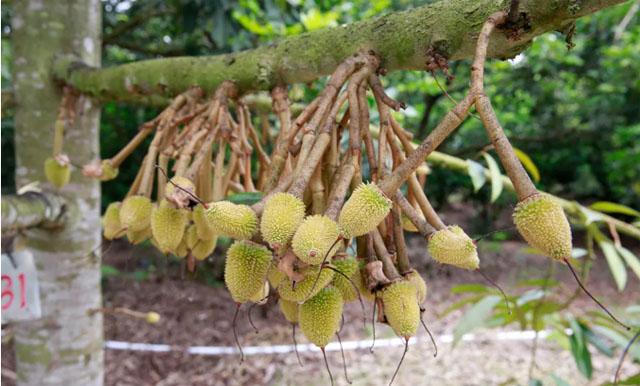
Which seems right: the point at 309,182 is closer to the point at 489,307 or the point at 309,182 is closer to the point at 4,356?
the point at 489,307

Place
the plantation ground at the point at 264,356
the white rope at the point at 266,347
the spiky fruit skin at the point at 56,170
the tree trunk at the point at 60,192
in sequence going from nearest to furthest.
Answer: the spiky fruit skin at the point at 56,170, the tree trunk at the point at 60,192, the plantation ground at the point at 264,356, the white rope at the point at 266,347

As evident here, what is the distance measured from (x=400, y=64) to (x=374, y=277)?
0.25m

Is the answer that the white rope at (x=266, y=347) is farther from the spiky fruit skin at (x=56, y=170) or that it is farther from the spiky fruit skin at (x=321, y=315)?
the spiky fruit skin at (x=321, y=315)

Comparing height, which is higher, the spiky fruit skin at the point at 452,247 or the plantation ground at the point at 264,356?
the spiky fruit skin at the point at 452,247

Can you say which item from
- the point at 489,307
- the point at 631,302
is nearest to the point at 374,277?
the point at 489,307

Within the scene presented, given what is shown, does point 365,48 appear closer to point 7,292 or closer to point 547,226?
point 547,226

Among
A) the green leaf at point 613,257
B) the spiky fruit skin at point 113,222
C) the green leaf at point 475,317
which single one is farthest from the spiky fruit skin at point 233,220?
the green leaf at point 613,257

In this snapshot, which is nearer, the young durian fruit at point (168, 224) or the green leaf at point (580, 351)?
the young durian fruit at point (168, 224)

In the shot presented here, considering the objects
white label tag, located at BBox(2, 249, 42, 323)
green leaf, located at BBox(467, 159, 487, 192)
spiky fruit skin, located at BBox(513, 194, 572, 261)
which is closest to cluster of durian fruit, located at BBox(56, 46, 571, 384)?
spiky fruit skin, located at BBox(513, 194, 572, 261)

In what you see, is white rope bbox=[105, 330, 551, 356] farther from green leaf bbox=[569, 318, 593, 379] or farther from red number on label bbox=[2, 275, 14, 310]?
red number on label bbox=[2, 275, 14, 310]

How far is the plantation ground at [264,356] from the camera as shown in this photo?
2.60 meters

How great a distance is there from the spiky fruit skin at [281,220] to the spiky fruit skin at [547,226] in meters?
Answer: 0.18

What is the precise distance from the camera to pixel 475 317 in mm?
1512

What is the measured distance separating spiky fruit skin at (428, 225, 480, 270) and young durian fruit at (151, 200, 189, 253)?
11.9 inches
